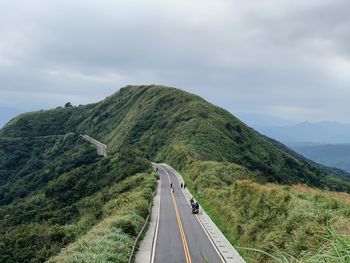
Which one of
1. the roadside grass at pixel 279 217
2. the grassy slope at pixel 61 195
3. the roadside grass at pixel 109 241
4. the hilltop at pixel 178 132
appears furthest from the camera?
the hilltop at pixel 178 132

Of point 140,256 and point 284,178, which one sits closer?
point 140,256

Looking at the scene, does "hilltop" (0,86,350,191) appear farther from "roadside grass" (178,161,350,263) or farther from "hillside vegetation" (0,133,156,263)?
"roadside grass" (178,161,350,263)

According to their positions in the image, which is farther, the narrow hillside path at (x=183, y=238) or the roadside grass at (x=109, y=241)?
the narrow hillside path at (x=183, y=238)

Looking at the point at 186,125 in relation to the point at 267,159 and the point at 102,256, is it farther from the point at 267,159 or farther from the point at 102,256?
the point at 102,256

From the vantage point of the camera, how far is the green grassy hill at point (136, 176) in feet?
91.1

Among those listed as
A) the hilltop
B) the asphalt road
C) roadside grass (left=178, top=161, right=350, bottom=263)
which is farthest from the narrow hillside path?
the hilltop

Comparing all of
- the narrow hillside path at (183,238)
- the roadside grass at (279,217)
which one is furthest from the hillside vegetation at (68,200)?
the roadside grass at (279,217)

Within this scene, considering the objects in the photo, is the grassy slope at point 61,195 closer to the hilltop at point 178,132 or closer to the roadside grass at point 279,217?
the roadside grass at point 279,217

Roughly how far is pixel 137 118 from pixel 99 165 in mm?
60406

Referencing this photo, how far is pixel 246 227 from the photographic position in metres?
30.4

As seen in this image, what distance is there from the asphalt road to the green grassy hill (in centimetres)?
225

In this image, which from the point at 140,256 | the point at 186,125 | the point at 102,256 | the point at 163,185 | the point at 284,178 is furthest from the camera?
the point at 186,125

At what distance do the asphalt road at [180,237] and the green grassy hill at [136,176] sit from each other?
7.37ft

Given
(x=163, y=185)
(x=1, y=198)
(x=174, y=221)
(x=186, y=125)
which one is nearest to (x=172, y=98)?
(x=186, y=125)
